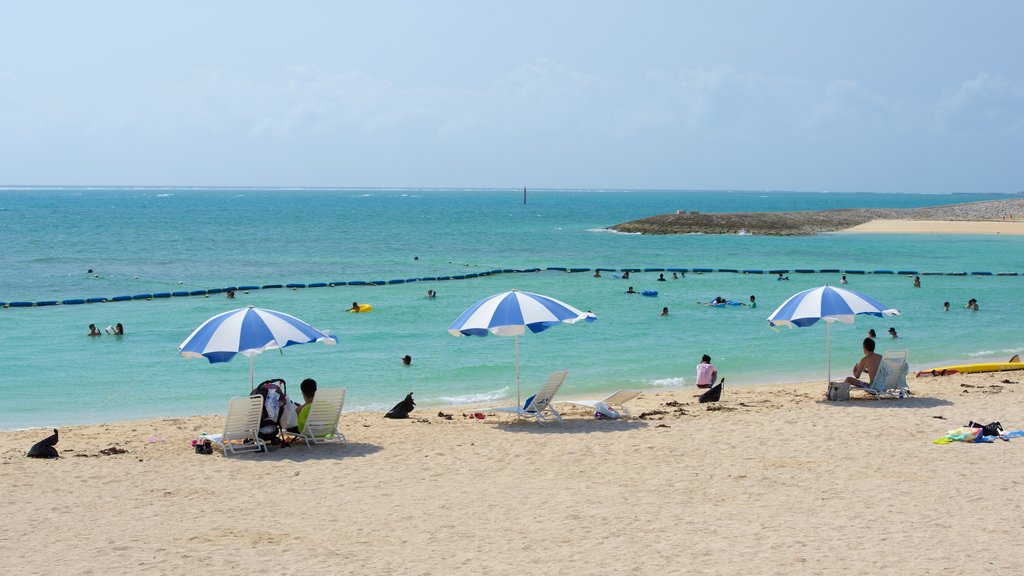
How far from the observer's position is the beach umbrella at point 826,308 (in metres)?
15.1

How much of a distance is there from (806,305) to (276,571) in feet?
33.8

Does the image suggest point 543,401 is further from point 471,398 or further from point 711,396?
point 471,398

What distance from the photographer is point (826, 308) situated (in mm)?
15234

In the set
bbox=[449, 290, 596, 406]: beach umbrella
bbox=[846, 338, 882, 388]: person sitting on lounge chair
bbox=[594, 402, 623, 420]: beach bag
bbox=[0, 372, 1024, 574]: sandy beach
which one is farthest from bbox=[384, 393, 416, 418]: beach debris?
bbox=[846, 338, 882, 388]: person sitting on lounge chair

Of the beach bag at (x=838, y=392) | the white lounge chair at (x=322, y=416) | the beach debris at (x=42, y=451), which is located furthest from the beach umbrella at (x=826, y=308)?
the beach debris at (x=42, y=451)

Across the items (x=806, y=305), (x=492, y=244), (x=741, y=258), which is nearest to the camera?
(x=806, y=305)

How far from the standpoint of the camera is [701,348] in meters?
24.5

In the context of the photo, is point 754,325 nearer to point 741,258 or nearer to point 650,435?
point 650,435

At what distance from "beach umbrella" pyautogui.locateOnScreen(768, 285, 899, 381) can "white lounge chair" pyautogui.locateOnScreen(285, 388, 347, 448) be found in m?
6.86

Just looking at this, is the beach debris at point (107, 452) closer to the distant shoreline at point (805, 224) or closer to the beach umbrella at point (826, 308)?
the beach umbrella at point (826, 308)

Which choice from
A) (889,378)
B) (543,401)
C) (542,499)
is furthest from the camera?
(889,378)

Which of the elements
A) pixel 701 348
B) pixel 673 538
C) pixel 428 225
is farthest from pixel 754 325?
pixel 428 225

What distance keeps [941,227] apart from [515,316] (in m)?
78.4

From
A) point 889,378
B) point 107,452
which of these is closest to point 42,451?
point 107,452
